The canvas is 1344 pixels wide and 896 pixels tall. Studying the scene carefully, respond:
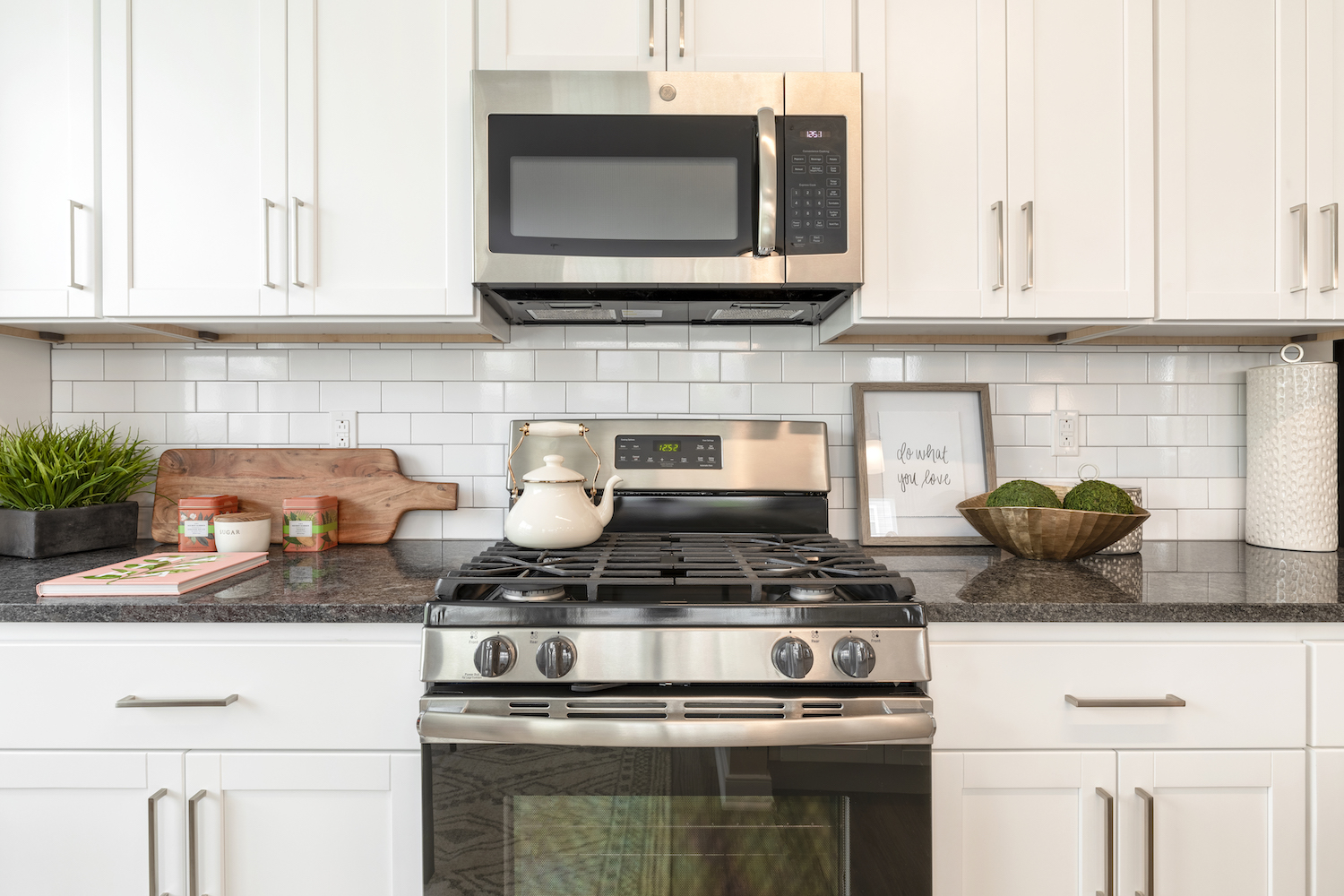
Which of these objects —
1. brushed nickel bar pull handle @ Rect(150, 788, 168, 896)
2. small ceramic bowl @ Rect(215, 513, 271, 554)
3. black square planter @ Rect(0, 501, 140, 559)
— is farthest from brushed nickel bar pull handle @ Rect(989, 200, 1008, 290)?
black square planter @ Rect(0, 501, 140, 559)

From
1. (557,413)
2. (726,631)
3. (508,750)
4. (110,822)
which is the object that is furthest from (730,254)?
(110,822)

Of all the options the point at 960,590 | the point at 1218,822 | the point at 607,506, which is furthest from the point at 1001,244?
the point at 1218,822

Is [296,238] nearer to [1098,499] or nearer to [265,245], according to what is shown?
[265,245]

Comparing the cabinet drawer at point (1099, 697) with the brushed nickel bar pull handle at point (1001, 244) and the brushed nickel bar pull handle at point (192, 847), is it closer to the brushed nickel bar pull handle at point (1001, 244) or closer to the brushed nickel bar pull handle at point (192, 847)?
the brushed nickel bar pull handle at point (1001, 244)

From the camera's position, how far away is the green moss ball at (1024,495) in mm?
1592

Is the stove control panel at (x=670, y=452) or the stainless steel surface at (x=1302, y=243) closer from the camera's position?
the stainless steel surface at (x=1302, y=243)

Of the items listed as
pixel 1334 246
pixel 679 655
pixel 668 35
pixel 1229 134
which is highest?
pixel 668 35

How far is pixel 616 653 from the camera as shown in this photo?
1.12 m

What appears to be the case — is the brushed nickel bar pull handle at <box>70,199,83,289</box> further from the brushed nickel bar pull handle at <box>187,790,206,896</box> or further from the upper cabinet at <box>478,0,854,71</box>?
the brushed nickel bar pull handle at <box>187,790,206,896</box>

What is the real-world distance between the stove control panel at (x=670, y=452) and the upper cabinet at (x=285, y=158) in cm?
52

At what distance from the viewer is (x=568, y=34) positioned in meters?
1.55

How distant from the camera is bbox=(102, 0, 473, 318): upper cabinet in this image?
1538mm

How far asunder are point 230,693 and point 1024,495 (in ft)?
5.15

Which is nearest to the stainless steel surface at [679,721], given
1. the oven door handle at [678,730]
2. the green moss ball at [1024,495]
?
the oven door handle at [678,730]
